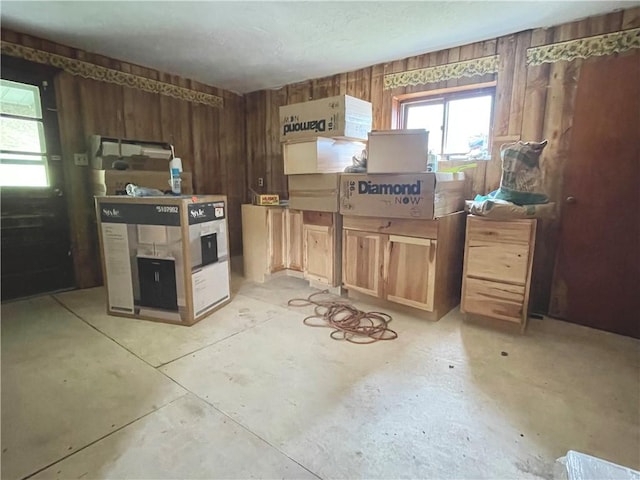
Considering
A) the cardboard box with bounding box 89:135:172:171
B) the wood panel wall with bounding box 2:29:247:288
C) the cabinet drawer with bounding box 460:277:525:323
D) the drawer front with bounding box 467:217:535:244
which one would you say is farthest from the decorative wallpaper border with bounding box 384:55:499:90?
the cardboard box with bounding box 89:135:172:171

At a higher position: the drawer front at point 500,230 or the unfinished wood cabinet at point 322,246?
the drawer front at point 500,230

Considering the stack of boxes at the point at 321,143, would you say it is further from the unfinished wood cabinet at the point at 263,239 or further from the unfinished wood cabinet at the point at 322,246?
the unfinished wood cabinet at the point at 263,239

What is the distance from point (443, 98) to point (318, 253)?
194cm

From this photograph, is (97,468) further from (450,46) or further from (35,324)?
(450,46)

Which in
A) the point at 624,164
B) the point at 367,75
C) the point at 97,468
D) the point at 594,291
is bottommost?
the point at 97,468

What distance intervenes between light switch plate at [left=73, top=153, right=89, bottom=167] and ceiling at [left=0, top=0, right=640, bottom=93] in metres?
1.02

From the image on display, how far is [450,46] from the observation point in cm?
310

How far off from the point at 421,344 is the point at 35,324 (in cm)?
290

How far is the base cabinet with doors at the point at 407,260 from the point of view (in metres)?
2.62

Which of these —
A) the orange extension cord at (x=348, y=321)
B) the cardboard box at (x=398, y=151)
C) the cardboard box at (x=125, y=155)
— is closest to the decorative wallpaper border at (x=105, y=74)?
the cardboard box at (x=125, y=155)

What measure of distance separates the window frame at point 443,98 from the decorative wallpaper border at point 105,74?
8.22 ft

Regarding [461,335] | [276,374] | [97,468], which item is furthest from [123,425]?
[461,335]

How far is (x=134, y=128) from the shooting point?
3773 millimetres

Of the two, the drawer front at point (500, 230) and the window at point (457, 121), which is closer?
the drawer front at point (500, 230)
